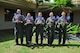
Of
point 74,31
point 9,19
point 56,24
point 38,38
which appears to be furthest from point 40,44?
point 9,19

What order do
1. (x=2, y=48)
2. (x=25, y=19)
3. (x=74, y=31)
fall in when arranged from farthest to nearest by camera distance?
(x=74, y=31)
(x=25, y=19)
(x=2, y=48)

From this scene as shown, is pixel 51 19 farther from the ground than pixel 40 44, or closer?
farther from the ground

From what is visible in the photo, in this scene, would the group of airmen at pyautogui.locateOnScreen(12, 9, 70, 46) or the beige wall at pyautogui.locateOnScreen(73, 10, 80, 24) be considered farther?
the beige wall at pyautogui.locateOnScreen(73, 10, 80, 24)

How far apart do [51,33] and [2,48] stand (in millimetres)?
3003

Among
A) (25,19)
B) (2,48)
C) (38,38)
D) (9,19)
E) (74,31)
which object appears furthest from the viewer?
(9,19)

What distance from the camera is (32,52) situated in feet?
36.7

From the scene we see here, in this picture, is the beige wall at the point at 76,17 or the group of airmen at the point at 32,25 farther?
the beige wall at the point at 76,17

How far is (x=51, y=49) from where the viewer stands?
466 inches

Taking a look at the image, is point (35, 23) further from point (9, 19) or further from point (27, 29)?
point (9, 19)

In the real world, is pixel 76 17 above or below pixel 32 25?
below

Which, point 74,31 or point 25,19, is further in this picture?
point 74,31

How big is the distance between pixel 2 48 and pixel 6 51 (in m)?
0.67

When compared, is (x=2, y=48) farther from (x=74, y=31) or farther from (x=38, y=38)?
(x=74, y=31)

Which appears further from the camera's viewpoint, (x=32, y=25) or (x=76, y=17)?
(x=76, y=17)
